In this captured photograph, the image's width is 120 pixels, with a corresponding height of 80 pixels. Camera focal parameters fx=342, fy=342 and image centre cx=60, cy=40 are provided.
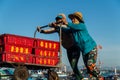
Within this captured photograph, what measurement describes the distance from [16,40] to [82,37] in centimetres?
238

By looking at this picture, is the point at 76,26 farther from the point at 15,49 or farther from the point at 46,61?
the point at 46,61

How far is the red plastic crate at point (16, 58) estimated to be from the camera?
7980 millimetres

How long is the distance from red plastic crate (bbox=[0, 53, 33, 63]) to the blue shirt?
209 cm

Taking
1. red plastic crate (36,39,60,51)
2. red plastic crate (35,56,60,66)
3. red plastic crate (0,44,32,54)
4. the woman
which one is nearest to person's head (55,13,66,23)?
the woman

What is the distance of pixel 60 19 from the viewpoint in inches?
256

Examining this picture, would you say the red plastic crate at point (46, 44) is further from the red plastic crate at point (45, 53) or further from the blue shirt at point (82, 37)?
the blue shirt at point (82, 37)

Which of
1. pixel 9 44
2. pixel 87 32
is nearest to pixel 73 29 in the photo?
pixel 87 32

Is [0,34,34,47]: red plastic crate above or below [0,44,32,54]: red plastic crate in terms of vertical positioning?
above

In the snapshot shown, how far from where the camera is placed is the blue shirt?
629 centimetres

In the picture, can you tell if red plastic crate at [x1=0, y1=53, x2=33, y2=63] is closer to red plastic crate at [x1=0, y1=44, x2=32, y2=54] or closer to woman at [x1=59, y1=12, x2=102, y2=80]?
red plastic crate at [x1=0, y1=44, x2=32, y2=54]

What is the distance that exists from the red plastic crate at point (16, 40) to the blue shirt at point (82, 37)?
201 cm

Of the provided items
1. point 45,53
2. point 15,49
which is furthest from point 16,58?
point 45,53

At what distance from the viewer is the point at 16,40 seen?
8227mm

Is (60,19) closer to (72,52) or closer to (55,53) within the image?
(72,52)
